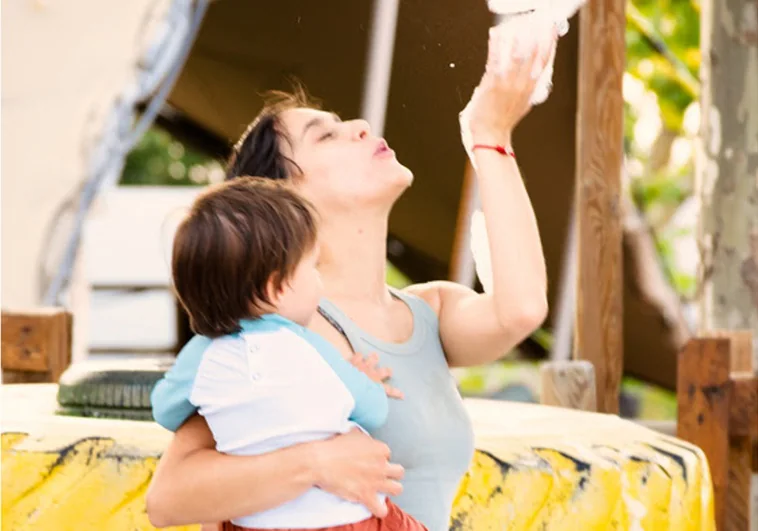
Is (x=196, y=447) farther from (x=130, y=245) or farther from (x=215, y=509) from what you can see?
(x=130, y=245)

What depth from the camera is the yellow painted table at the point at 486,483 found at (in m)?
1.84

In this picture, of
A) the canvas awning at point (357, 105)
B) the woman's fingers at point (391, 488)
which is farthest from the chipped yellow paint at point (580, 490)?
the woman's fingers at point (391, 488)

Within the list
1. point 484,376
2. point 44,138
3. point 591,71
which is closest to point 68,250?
point 44,138

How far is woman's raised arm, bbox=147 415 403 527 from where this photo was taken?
0.99m

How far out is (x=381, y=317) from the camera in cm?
116

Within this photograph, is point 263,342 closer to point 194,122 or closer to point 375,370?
point 375,370

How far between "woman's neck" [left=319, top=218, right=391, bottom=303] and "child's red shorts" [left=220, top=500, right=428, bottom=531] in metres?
0.22

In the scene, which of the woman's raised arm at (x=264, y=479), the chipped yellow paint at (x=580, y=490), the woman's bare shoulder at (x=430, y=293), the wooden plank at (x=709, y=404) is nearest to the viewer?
the woman's raised arm at (x=264, y=479)

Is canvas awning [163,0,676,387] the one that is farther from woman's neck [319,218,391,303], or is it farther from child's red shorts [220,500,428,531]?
child's red shorts [220,500,428,531]

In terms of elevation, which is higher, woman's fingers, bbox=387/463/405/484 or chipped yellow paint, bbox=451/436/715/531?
woman's fingers, bbox=387/463/405/484

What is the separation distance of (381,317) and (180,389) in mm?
221

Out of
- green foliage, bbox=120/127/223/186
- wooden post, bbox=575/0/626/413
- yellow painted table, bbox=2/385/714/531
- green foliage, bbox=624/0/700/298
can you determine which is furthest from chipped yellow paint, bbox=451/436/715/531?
green foliage, bbox=120/127/223/186

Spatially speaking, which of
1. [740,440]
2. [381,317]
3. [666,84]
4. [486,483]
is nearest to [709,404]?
[740,440]

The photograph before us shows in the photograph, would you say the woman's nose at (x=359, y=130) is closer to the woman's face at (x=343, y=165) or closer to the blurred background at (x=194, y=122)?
the woman's face at (x=343, y=165)
